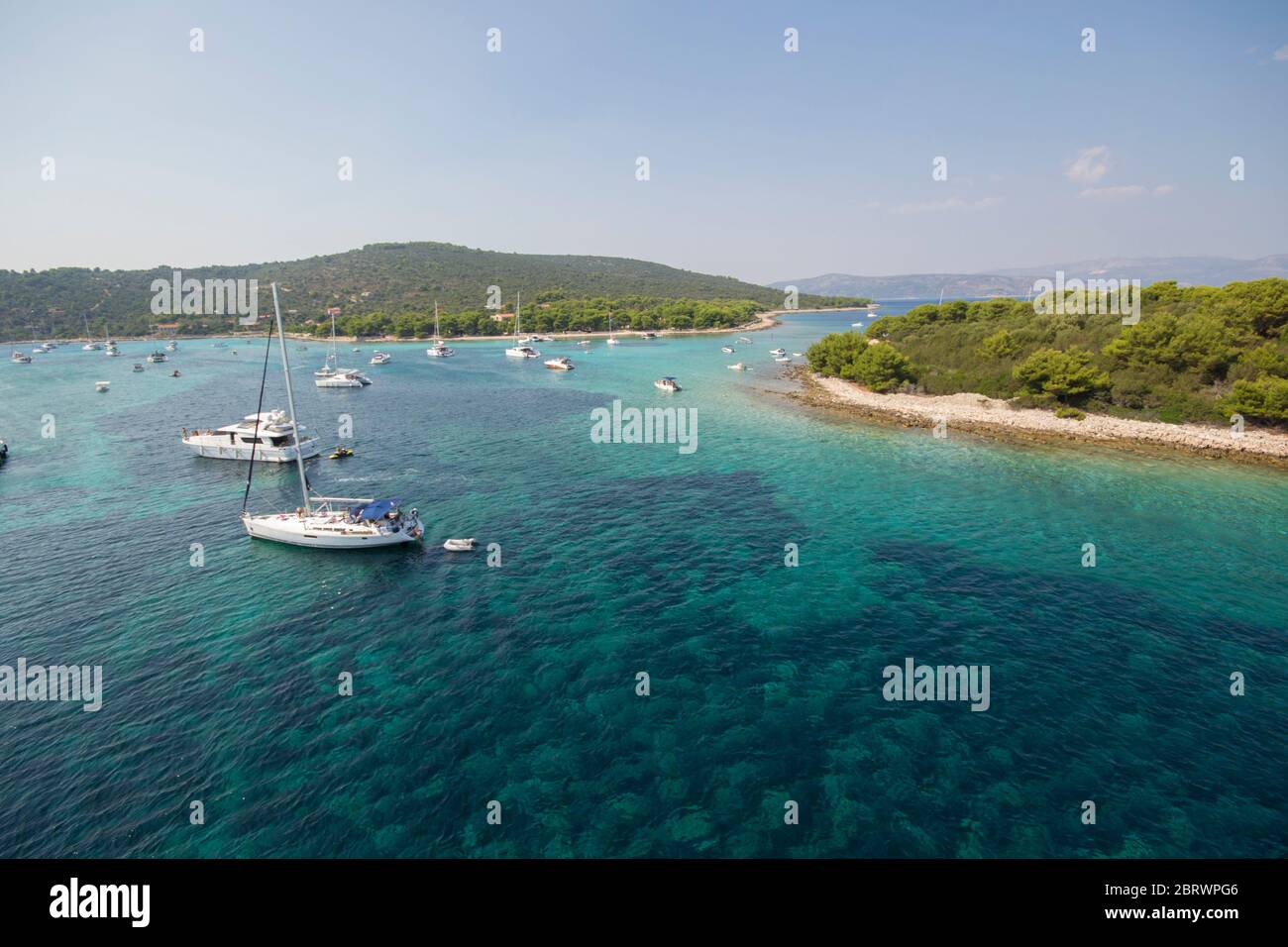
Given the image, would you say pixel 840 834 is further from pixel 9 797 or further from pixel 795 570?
pixel 9 797

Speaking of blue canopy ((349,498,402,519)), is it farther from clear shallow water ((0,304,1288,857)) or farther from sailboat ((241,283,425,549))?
clear shallow water ((0,304,1288,857))

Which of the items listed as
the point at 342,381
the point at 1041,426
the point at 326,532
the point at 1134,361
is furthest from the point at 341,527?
the point at 1134,361

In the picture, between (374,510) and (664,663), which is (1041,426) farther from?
(374,510)

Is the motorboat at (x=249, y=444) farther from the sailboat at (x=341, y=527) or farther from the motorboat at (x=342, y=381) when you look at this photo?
the motorboat at (x=342, y=381)

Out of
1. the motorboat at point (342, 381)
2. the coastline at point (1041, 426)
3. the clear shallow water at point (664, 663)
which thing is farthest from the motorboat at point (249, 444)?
the coastline at point (1041, 426)

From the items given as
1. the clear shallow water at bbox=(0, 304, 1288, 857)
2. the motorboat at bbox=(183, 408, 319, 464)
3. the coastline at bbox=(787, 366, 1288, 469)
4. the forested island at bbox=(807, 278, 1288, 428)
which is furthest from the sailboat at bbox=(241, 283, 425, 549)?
the forested island at bbox=(807, 278, 1288, 428)

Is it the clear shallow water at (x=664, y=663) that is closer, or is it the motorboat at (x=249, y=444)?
the clear shallow water at (x=664, y=663)

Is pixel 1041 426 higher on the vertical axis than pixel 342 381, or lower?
lower
